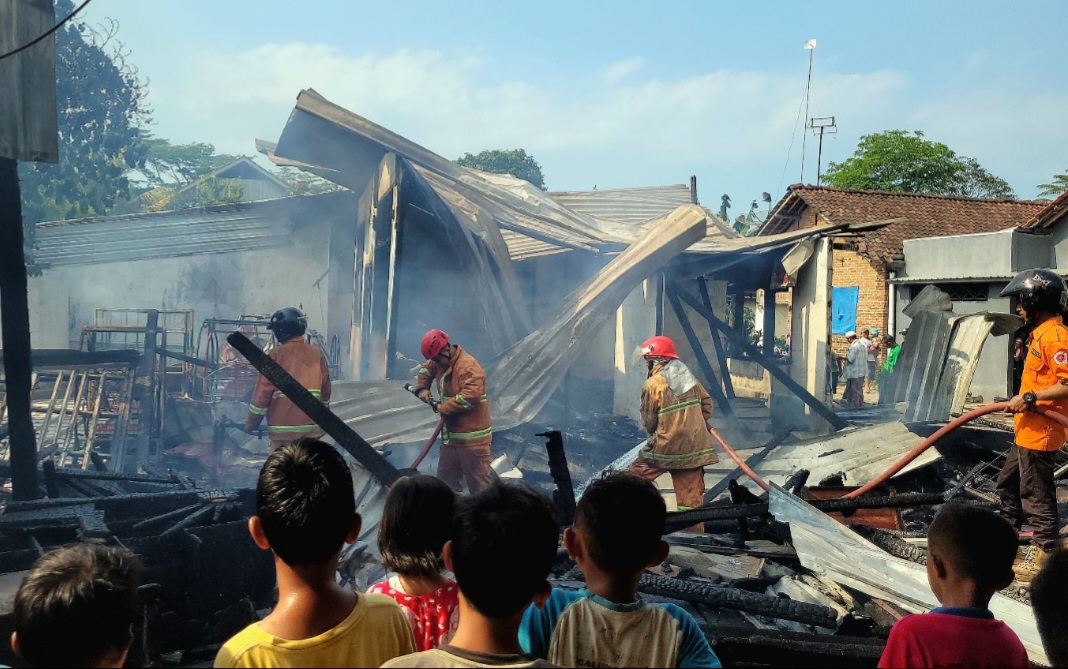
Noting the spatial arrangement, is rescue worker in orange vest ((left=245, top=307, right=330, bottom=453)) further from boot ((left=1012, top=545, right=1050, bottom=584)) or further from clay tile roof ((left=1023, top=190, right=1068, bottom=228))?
clay tile roof ((left=1023, top=190, right=1068, bottom=228))

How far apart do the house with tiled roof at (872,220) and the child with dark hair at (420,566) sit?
22.7 m

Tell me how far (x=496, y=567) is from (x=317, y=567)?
0.49 metres

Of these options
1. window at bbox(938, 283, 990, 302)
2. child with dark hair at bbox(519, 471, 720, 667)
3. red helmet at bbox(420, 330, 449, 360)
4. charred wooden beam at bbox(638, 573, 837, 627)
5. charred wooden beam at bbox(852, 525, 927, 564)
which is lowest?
charred wooden beam at bbox(852, 525, 927, 564)

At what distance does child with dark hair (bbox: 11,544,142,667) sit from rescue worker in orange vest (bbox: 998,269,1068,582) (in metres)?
5.66

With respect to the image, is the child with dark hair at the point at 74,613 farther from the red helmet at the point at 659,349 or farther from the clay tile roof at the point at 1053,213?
the clay tile roof at the point at 1053,213

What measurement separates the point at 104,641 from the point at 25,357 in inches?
175

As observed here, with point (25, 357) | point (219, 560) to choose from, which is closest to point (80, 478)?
point (25, 357)

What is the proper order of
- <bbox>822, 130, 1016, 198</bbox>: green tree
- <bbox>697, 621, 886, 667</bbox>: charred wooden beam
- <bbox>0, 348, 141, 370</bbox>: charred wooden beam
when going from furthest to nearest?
<bbox>822, 130, 1016, 198</bbox>: green tree, <bbox>0, 348, 141, 370</bbox>: charred wooden beam, <bbox>697, 621, 886, 667</bbox>: charred wooden beam

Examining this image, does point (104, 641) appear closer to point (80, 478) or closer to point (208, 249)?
point (80, 478)

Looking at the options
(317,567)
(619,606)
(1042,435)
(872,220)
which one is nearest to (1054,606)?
(619,606)

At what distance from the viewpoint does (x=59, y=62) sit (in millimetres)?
13977

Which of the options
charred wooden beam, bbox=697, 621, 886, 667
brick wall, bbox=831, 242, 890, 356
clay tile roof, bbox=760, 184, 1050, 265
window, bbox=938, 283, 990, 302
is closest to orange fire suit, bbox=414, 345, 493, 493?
charred wooden beam, bbox=697, 621, 886, 667

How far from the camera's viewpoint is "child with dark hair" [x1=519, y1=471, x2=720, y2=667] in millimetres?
1890

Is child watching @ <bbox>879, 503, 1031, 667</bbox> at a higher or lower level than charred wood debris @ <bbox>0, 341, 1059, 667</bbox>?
higher
